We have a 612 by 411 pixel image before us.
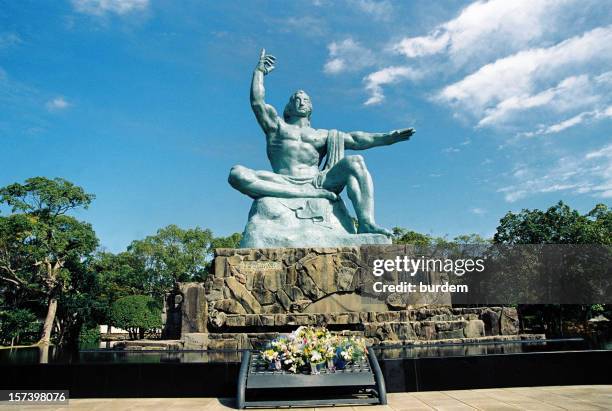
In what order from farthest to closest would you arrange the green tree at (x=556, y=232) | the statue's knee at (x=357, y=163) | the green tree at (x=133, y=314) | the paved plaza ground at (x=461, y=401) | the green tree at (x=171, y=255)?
the green tree at (x=171, y=255) → the green tree at (x=133, y=314) → the green tree at (x=556, y=232) → the statue's knee at (x=357, y=163) → the paved plaza ground at (x=461, y=401)

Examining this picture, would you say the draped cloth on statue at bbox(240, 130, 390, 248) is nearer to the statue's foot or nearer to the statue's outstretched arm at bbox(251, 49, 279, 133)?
the statue's foot

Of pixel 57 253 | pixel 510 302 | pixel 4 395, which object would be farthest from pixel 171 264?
pixel 4 395

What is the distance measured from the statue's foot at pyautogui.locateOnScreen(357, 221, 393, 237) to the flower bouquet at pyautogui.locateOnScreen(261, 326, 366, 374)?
5.10m

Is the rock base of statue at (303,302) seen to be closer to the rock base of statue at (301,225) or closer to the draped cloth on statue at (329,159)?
the rock base of statue at (301,225)

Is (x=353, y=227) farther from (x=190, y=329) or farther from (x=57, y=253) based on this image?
(x=57, y=253)

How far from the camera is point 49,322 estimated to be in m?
22.5

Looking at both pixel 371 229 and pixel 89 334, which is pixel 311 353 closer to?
pixel 371 229

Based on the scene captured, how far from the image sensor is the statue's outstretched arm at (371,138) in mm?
11188

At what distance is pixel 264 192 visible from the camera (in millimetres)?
10578

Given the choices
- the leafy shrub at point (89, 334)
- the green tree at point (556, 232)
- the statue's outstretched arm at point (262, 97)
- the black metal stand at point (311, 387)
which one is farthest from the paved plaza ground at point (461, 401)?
the leafy shrub at point (89, 334)

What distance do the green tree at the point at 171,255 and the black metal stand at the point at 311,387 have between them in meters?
27.5

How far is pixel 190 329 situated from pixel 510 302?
1482 centimetres

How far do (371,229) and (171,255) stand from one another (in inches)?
978

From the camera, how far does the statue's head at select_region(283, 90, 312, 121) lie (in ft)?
37.6
